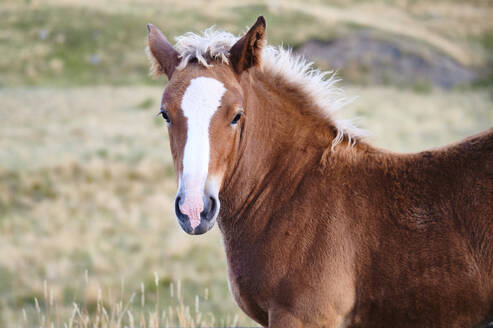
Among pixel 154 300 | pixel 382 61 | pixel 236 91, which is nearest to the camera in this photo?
pixel 236 91

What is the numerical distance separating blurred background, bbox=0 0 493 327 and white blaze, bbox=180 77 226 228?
1799 millimetres

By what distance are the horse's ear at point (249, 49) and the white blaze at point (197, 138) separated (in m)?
0.28

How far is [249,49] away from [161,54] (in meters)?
0.66

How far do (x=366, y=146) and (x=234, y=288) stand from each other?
4.43ft

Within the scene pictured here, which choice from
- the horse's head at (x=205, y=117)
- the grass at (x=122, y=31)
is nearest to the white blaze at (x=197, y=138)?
the horse's head at (x=205, y=117)

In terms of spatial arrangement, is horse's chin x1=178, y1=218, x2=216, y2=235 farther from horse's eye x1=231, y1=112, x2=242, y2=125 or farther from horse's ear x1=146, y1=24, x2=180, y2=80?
horse's ear x1=146, y1=24, x2=180, y2=80

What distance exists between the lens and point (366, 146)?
3674 millimetres

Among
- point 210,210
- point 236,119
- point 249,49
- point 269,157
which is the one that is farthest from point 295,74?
point 210,210

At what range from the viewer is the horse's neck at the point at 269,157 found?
353cm

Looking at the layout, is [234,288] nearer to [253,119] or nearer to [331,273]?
[331,273]

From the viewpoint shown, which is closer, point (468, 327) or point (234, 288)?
point (468, 327)

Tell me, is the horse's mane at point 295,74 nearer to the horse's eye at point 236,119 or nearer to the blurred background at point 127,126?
the horse's eye at point 236,119

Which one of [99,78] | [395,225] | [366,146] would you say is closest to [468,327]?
[395,225]

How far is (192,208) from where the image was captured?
2936 millimetres
